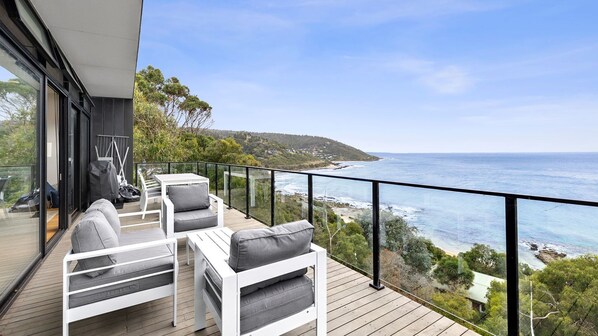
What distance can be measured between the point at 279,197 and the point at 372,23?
68.3 ft

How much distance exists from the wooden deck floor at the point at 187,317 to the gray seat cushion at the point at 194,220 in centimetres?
88

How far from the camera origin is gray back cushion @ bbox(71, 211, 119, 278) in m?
1.91

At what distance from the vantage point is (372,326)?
7.18 ft

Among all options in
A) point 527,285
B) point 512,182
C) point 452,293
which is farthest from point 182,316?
point 512,182

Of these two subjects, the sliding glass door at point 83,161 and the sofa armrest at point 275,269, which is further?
the sliding glass door at point 83,161

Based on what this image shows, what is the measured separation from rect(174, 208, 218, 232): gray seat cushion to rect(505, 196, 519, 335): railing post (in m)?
3.21

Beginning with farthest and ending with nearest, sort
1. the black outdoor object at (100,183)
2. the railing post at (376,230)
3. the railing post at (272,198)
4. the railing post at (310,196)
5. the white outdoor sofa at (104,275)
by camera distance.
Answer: the black outdoor object at (100,183)
the railing post at (272,198)
the railing post at (310,196)
the railing post at (376,230)
the white outdoor sofa at (104,275)

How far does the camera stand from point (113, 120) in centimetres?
778

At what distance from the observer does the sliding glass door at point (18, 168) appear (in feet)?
7.81

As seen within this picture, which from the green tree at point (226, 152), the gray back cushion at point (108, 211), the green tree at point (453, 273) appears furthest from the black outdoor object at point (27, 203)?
the green tree at point (226, 152)

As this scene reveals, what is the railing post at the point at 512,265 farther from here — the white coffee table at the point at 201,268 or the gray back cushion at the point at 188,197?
the gray back cushion at the point at 188,197

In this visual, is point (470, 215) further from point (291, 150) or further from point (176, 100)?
point (176, 100)

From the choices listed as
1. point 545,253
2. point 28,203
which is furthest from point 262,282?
point 28,203

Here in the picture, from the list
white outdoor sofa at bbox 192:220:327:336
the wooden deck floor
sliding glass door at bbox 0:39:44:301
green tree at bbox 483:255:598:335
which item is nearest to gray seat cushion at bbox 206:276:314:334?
white outdoor sofa at bbox 192:220:327:336
